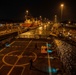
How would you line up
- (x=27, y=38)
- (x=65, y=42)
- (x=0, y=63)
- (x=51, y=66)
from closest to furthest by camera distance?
(x=51, y=66) < (x=0, y=63) < (x=65, y=42) < (x=27, y=38)

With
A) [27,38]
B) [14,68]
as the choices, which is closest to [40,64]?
[14,68]

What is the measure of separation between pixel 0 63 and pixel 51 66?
988 cm

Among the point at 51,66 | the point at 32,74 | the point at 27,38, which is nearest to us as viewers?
the point at 32,74

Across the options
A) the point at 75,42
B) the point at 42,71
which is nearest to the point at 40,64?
the point at 42,71

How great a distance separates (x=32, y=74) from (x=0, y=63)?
7810 millimetres

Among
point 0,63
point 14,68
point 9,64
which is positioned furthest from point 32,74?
point 0,63

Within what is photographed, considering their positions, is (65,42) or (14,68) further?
(65,42)

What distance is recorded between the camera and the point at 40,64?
71.6ft

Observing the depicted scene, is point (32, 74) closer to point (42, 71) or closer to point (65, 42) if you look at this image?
point (42, 71)

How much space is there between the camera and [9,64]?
2178 cm

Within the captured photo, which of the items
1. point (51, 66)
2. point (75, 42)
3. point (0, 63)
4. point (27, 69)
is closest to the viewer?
point (27, 69)

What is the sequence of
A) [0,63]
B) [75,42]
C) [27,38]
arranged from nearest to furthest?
[0,63] < [75,42] < [27,38]

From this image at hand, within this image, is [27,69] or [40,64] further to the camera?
[40,64]

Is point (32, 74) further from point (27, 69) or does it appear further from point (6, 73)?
point (6, 73)
